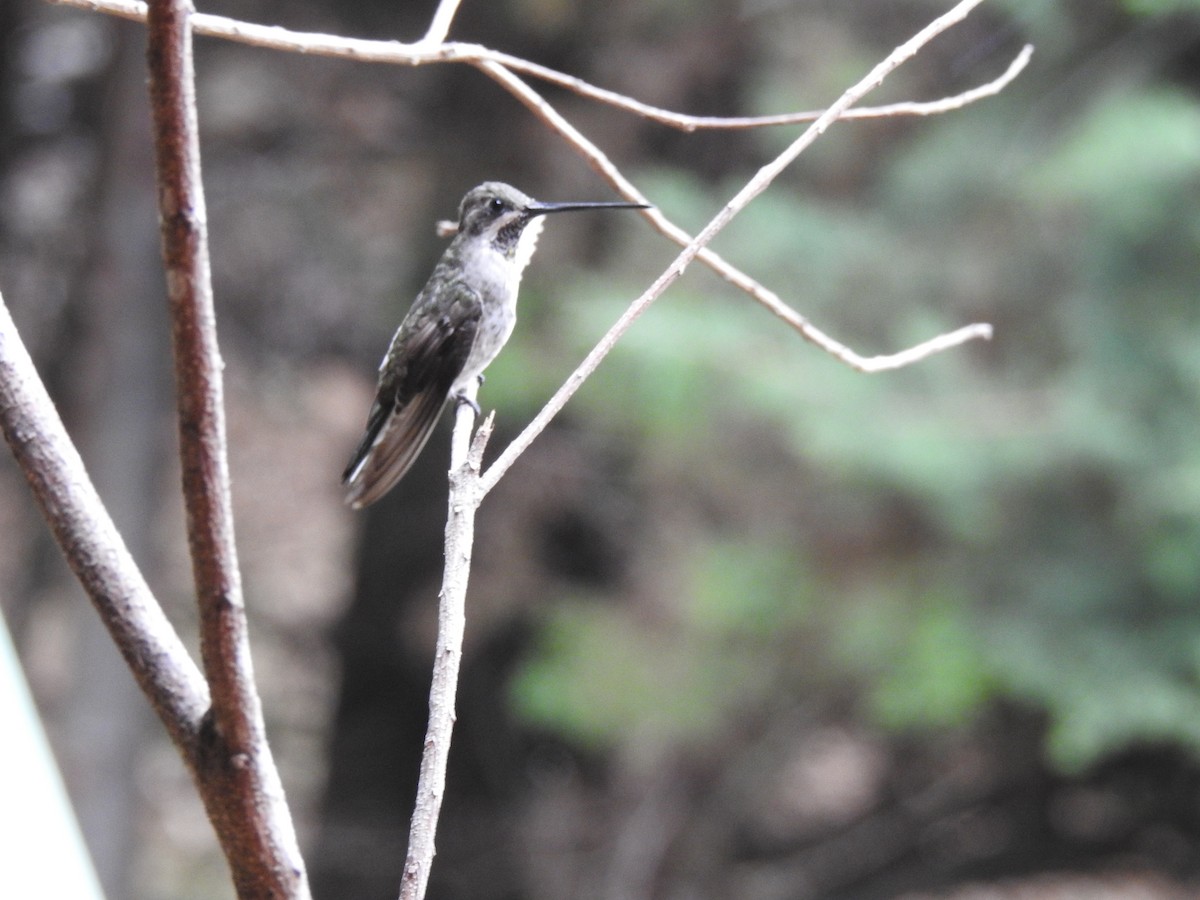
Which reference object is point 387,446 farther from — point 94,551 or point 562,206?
point 94,551

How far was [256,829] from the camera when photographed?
0.93m

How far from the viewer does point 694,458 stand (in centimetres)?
583

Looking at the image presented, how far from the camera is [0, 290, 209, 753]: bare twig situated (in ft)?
3.19

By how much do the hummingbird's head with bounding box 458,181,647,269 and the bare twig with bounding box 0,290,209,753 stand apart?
1137mm

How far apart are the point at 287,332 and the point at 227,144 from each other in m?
1.16

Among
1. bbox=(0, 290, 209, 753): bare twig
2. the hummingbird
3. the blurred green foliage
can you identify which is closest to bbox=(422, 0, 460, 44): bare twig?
the hummingbird

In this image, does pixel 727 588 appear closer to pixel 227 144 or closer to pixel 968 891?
pixel 968 891

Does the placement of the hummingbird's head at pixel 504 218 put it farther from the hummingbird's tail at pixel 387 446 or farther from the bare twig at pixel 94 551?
the bare twig at pixel 94 551

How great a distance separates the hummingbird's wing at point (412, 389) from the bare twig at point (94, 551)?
24.0 inches

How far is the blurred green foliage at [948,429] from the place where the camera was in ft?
16.2

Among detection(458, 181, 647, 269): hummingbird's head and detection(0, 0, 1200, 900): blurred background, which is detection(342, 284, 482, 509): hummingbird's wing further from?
detection(0, 0, 1200, 900): blurred background

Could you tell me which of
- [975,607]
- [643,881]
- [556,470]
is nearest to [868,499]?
[975,607]

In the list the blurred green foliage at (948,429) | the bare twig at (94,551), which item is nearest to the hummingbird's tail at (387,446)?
the bare twig at (94,551)

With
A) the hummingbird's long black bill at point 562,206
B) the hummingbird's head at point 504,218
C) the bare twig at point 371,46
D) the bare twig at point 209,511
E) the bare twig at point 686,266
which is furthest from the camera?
the hummingbird's head at point 504,218
